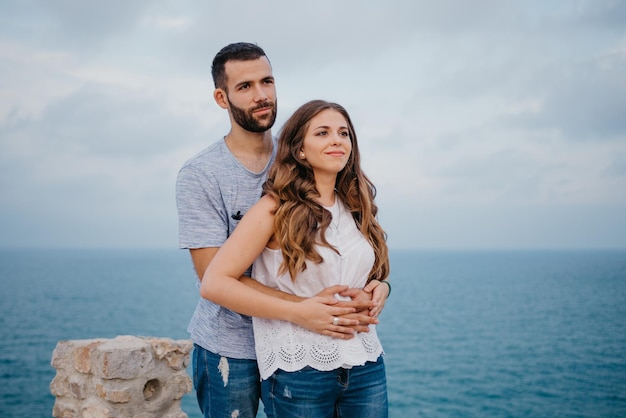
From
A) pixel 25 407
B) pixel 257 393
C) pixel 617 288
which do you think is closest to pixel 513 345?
pixel 25 407

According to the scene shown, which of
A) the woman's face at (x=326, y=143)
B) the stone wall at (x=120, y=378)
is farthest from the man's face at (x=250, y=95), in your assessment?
the stone wall at (x=120, y=378)

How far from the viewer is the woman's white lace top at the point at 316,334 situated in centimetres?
242

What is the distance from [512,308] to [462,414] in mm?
41340

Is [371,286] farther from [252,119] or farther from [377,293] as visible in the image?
[252,119]

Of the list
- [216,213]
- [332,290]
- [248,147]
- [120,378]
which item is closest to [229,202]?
[216,213]

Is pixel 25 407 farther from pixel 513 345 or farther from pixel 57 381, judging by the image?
pixel 513 345

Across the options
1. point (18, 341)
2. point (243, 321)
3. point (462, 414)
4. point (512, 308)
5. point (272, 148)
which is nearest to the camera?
point (243, 321)

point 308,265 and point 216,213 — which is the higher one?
point 216,213

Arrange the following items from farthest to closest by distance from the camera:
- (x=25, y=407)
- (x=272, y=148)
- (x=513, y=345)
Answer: (x=513, y=345) < (x=25, y=407) < (x=272, y=148)

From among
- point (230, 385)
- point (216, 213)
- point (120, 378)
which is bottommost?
point (120, 378)

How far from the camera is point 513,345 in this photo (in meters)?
49.6

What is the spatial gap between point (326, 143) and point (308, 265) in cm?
59

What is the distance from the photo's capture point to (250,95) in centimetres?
292

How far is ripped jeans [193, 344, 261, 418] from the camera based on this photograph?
273cm
